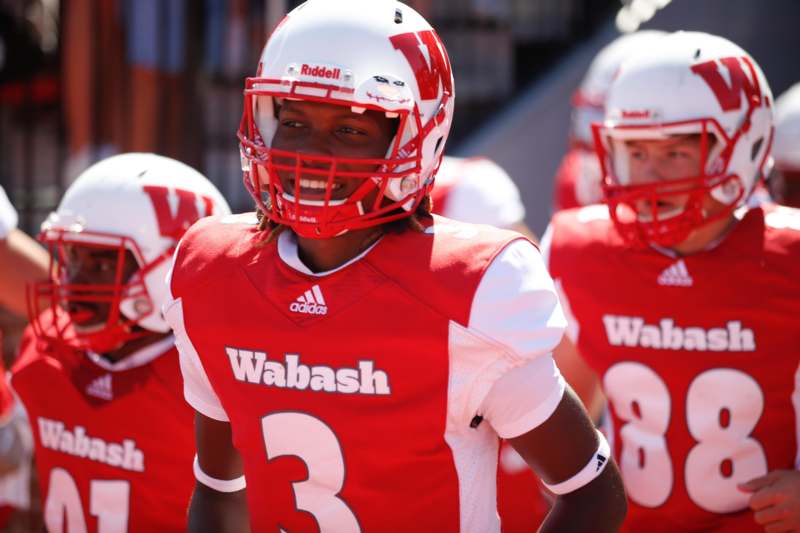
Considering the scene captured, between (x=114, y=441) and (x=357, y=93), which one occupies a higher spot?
(x=357, y=93)

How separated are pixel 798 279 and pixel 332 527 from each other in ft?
4.25

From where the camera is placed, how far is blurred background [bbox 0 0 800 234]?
5.89 metres

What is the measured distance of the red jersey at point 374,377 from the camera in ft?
6.14

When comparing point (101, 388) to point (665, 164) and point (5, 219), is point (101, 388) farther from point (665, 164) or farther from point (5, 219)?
point (665, 164)

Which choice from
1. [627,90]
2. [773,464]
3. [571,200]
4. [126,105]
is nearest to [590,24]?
[571,200]

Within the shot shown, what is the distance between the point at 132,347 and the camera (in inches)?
111

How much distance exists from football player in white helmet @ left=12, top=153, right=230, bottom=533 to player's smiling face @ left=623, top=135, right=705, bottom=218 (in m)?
1.06

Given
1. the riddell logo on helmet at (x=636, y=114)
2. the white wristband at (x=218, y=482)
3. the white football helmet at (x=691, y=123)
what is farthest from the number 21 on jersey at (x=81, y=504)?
the riddell logo on helmet at (x=636, y=114)

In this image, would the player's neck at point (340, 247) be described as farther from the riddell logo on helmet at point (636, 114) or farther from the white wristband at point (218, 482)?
the riddell logo on helmet at point (636, 114)

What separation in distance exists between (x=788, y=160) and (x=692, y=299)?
213 centimetres

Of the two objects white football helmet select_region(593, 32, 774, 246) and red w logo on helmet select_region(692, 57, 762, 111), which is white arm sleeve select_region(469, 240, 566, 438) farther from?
red w logo on helmet select_region(692, 57, 762, 111)

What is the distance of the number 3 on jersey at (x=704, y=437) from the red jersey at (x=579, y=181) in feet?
8.21

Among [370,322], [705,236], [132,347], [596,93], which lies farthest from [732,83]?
[596,93]

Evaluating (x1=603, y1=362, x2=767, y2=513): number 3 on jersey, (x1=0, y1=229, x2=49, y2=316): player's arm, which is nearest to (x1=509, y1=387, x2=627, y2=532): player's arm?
(x1=603, y1=362, x2=767, y2=513): number 3 on jersey
